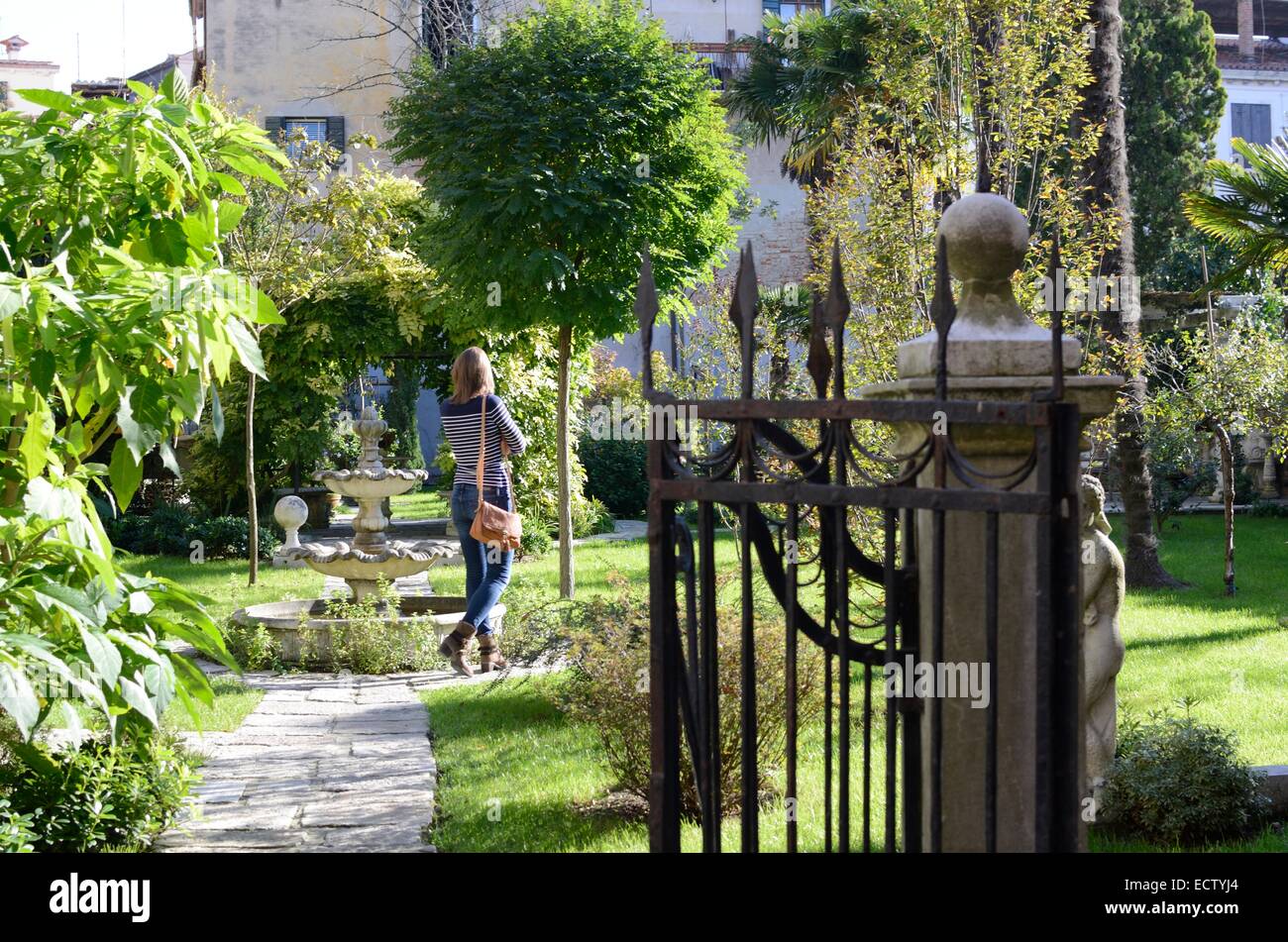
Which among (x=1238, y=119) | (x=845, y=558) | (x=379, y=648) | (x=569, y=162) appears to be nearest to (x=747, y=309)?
(x=845, y=558)

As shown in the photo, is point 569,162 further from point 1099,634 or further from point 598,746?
point 1099,634

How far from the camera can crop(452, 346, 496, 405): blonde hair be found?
8.52 metres

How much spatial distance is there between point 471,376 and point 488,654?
1.92 m

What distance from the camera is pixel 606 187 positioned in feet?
35.6

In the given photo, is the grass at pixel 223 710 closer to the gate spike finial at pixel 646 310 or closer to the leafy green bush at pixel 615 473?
the gate spike finial at pixel 646 310

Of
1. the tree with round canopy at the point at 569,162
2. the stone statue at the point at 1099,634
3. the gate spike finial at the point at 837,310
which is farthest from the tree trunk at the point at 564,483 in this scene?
the gate spike finial at the point at 837,310

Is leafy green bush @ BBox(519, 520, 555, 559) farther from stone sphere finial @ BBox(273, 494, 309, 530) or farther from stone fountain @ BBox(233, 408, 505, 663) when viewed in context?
stone fountain @ BBox(233, 408, 505, 663)

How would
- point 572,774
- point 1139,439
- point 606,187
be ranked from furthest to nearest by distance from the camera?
point 1139,439 < point 606,187 < point 572,774

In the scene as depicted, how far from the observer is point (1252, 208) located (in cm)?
1116

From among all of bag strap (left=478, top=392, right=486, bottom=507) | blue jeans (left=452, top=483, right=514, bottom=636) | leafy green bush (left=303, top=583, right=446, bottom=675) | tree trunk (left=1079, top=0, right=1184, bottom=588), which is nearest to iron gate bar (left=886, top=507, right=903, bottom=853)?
bag strap (left=478, top=392, right=486, bottom=507)
